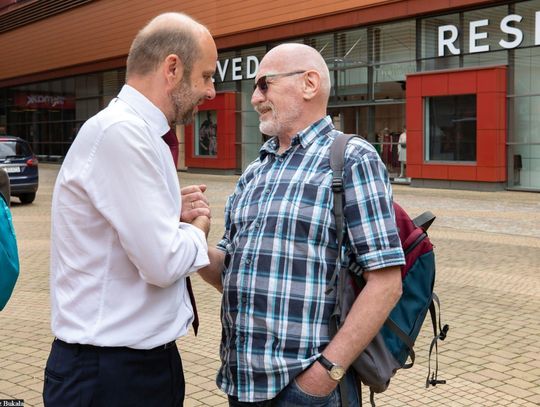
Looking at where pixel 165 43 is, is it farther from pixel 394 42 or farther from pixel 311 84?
pixel 394 42

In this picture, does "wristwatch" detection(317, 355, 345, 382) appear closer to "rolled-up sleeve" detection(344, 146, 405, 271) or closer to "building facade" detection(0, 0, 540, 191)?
"rolled-up sleeve" detection(344, 146, 405, 271)

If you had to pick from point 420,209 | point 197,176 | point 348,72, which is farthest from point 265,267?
point 197,176

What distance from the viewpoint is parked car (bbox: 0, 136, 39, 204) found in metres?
16.1

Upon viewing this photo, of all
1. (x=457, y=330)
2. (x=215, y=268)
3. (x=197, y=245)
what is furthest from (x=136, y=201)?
(x=457, y=330)

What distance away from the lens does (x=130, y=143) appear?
6.06ft

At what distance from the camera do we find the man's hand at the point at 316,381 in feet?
6.67

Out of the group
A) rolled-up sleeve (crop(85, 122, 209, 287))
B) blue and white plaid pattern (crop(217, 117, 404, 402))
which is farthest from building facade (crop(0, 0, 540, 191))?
rolled-up sleeve (crop(85, 122, 209, 287))

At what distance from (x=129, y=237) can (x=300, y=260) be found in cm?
52

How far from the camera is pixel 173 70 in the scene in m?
1.97

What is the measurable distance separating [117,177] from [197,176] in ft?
84.8

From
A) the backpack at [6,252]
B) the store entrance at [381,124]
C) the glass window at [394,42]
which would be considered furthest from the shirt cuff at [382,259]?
the store entrance at [381,124]

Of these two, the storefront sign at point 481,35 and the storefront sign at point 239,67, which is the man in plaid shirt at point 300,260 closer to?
the storefront sign at point 481,35

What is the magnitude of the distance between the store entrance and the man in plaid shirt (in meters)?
20.6

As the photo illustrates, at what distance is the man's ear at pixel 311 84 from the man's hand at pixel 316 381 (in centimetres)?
82
